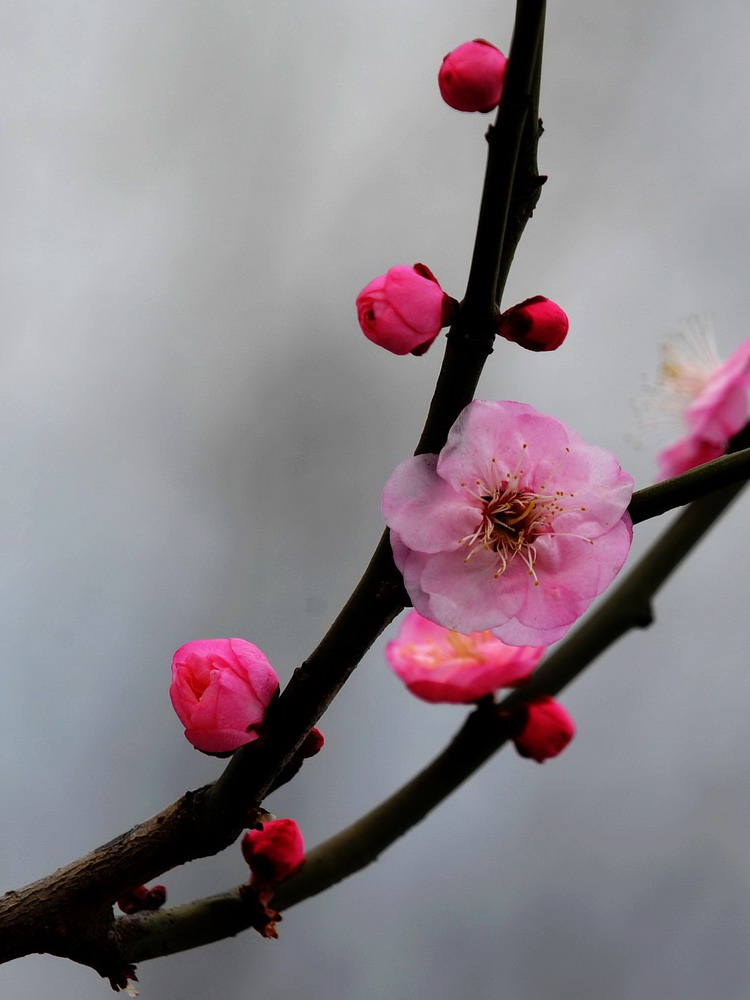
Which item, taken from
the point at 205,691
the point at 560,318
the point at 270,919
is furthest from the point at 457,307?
the point at 270,919

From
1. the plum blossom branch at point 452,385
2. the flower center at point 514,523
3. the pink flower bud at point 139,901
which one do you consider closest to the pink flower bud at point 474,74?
the plum blossom branch at point 452,385

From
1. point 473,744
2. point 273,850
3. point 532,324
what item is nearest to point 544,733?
point 473,744

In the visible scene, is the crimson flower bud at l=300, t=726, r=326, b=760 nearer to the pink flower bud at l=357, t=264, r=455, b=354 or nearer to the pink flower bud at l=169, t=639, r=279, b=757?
the pink flower bud at l=169, t=639, r=279, b=757

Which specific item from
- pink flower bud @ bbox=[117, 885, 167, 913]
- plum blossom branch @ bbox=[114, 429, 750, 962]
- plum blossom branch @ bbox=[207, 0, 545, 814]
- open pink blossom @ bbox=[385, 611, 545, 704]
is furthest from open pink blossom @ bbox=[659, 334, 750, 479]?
pink flower bud @ bbox=[117, 885, 167, 913]

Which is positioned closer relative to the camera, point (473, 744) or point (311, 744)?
point (311, 744)

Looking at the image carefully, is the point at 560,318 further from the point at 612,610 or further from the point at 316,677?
the point at 612,610

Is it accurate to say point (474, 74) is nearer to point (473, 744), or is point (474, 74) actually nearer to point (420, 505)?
point (420, 505)

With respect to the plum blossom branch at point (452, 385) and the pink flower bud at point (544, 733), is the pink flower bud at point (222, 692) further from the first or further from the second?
the pink flower bud at point (544, 733)
